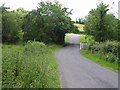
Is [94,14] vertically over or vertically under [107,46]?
over

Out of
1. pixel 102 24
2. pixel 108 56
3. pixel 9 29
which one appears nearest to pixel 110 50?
pixel 108 56

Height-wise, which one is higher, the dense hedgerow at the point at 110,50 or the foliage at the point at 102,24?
the foliage at the point at 102,24

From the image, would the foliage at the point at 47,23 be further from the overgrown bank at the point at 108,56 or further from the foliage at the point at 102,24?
the overgrown bank at the point at 108,56

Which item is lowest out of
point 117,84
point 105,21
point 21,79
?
point 117,84

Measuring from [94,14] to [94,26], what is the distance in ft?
7.91

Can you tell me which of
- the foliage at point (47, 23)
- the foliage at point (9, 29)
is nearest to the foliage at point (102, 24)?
the foliage at point (47, 23)

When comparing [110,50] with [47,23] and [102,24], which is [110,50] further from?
[47,23]

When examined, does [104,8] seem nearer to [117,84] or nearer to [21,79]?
[117,84]

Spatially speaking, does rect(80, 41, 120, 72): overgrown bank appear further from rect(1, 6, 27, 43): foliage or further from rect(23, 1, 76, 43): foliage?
rect(1, 6, 27, 43): foliage

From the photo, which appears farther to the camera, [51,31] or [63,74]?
[51,31]

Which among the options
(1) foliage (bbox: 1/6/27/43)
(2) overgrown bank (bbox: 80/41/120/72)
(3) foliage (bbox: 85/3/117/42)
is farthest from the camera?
(1) foliage (bbox: 1/6/27/43)

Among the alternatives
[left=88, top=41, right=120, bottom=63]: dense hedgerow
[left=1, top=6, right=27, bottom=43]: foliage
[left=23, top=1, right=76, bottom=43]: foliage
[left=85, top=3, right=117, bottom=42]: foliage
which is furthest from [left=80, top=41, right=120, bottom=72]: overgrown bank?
[left=1, top=6, right=27, bottom=43]: foliage

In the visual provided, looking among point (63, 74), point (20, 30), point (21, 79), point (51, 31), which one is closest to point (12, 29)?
point (20, 30)

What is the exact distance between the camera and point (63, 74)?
2027 centimetres
